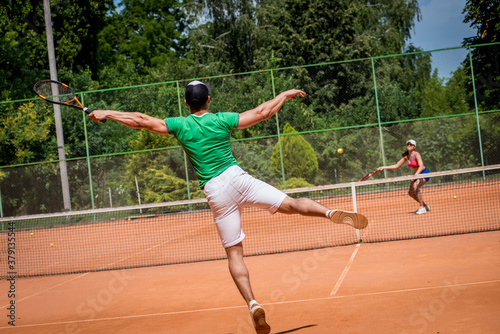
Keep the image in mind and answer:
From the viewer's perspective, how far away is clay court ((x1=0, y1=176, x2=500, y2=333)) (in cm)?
486

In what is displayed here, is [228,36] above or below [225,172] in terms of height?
above

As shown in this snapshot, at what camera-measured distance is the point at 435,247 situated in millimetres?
7973

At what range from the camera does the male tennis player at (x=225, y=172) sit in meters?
4.15

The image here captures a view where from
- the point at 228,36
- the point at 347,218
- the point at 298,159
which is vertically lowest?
the point at 347,218

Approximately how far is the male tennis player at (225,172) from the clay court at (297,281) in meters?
1.02

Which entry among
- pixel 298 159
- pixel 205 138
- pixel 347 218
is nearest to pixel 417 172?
pixel 298 159

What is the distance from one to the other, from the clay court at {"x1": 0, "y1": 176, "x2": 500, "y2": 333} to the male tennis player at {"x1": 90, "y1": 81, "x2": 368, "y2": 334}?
1018 millimetres

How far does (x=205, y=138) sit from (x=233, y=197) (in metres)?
Answer: 0.51

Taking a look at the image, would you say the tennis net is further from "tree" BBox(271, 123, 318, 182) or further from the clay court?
"tree" BBox(271, 123, 318, 182)

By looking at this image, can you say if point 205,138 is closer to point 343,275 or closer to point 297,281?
point 297,281

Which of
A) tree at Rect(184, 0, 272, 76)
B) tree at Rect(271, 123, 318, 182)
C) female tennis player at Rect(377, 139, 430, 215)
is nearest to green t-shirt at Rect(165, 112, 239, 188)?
female tennis player at Rect(377, 139, 430, 215)

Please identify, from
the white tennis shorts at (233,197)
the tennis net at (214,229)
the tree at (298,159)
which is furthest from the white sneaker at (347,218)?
the tree at (298,159)

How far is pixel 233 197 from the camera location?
13.6 ft

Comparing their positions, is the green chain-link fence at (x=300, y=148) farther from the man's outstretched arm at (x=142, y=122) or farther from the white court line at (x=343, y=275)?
the man's outstretched arm at (x=142, y=122)
